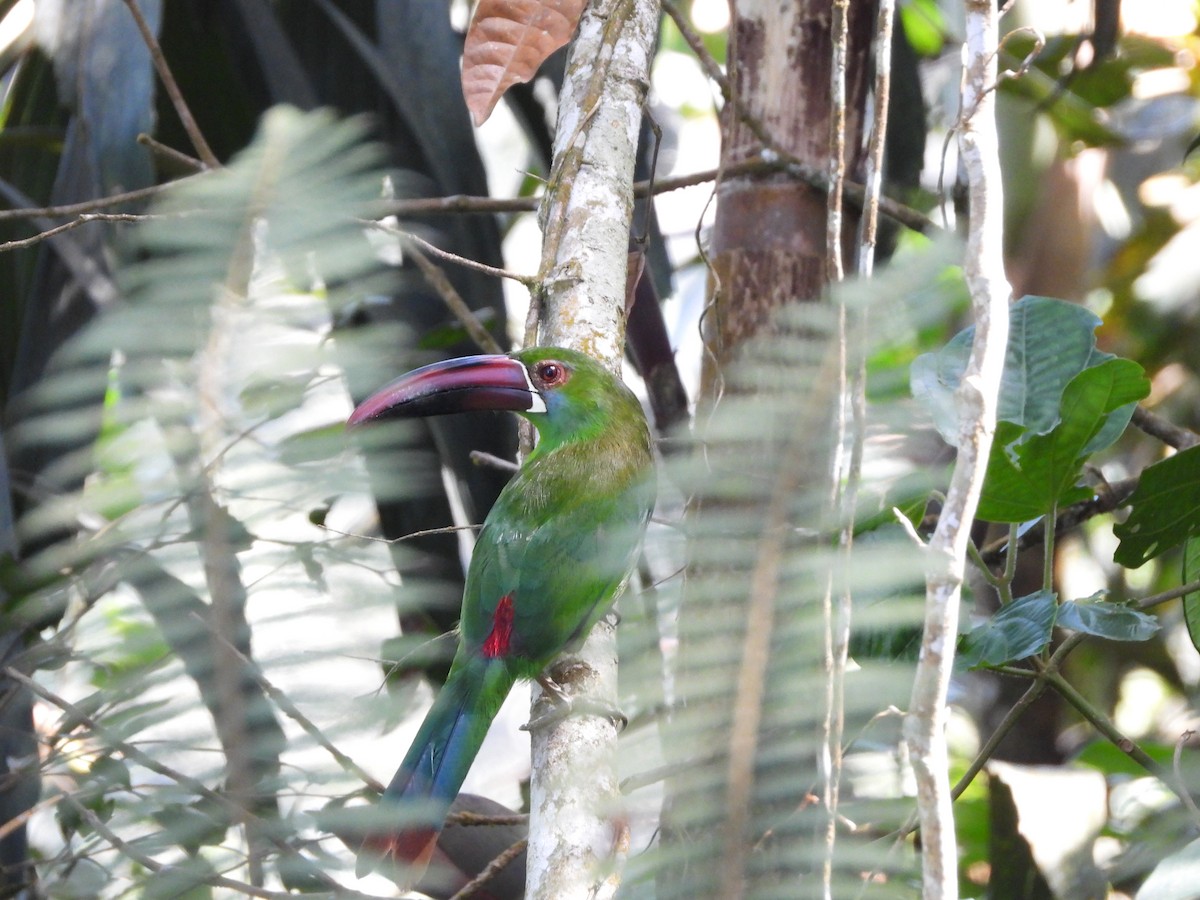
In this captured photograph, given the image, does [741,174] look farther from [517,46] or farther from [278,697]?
[278,697]

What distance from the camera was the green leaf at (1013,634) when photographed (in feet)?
5.58

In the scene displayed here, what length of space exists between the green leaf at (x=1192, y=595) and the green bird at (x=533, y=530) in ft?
2.97

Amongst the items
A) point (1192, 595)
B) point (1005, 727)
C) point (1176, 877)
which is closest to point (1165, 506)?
point (1192, 595)

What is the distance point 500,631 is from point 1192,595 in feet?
3.91

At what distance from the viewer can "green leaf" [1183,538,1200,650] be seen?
195cm

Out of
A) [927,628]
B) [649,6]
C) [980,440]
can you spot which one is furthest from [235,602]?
[649,6]

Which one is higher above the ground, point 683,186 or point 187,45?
point 187,45

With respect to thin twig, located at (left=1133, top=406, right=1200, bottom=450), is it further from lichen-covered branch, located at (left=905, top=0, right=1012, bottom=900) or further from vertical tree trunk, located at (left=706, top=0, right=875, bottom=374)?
lichen-covered branch, located at (left=905, top=0, right=1012, bottom=900)

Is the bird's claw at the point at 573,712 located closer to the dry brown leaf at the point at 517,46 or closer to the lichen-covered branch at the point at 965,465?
the lichen-covered branch at the point at 965,465

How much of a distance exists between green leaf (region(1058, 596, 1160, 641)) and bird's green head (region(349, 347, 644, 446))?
2.96ft

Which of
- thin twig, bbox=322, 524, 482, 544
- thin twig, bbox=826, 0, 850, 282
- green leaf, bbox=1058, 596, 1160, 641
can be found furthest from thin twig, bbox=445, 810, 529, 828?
thin twig, bbox=826, 0, 850, 282

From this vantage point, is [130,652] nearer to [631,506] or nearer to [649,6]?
[631,506]

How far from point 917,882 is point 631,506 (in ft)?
4.02

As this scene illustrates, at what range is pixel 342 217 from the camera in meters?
0.87
